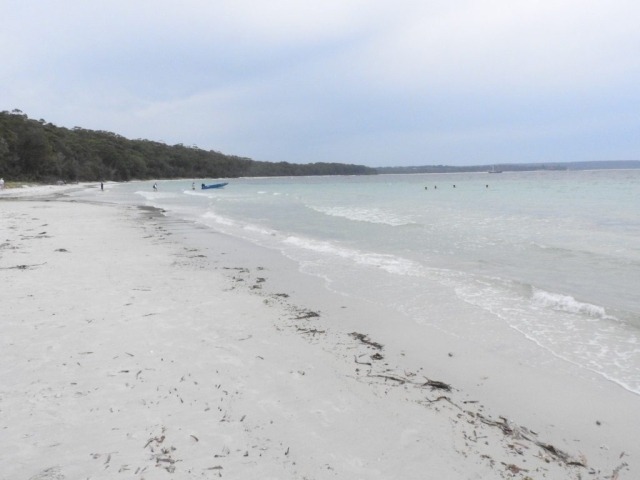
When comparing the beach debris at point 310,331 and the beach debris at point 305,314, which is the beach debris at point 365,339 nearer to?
the beach debris at point 310,331

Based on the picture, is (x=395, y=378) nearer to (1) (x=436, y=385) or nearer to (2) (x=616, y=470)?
(1) (x=436, y=385)

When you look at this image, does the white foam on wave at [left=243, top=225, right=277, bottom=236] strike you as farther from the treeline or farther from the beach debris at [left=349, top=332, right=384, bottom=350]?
the treeline

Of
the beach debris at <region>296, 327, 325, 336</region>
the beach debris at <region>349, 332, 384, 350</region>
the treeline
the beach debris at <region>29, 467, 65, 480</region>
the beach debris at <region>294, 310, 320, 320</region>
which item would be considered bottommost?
the beach debris at <region>349, 332, 384, 350</region>

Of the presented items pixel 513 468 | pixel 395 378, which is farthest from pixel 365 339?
pixel 513 468

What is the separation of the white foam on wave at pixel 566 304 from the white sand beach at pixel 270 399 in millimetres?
2537

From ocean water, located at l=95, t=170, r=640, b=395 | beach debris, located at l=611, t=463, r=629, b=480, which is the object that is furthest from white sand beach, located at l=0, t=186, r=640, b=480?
ocean water, located at l=95, t=170, r=640, b=395

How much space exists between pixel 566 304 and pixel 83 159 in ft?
302

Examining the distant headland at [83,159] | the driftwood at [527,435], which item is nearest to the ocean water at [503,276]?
the driftwood at [527,435]

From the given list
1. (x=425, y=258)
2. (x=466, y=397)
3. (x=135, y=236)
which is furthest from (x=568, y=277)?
(x=135, y=236)

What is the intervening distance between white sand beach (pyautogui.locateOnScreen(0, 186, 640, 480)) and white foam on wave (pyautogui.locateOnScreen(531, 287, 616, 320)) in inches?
99.9

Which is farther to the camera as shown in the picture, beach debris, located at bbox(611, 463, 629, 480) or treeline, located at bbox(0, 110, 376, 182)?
treeline, located at bbox(0, 110, 376, 182)

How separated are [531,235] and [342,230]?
7235mm

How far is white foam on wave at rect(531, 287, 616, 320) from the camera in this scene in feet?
22.6

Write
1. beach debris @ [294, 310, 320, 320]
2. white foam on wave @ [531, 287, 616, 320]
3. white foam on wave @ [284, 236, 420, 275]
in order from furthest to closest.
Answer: white foam on wave @ [284, 236, 420, 275] → white foam on wave @ [531, 287, 616, 320] → beach debris @ [294, 310, 320, 320]
